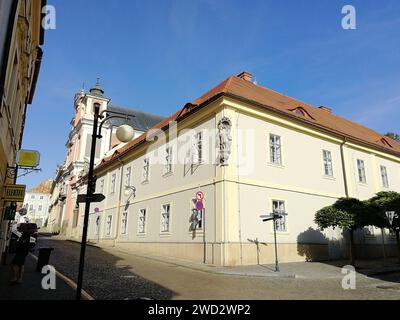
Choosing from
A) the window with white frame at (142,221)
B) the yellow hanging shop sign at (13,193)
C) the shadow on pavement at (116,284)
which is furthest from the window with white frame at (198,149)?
the yellow hanging shop sign at (13,193)

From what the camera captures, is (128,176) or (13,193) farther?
(128,176)

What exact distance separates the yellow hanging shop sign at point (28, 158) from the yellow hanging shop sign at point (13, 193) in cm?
157

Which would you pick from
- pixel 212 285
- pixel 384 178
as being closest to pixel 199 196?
pixel 212 285

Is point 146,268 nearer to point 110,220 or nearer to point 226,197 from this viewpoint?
point 226,197

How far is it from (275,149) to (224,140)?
12.7 ft

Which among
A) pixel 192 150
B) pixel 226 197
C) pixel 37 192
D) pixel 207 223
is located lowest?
pixel 207 223

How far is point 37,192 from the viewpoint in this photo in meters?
112

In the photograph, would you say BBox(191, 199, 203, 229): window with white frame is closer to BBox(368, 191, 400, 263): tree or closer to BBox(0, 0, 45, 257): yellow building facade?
BBox(368, 191, 400, 263): tree

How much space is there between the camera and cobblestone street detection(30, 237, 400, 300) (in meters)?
8.69

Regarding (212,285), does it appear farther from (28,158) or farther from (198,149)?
(198,149)

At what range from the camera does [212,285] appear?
1022cm

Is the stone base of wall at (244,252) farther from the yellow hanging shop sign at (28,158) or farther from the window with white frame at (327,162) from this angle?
the yellow hanging shop sign at (28,158)
